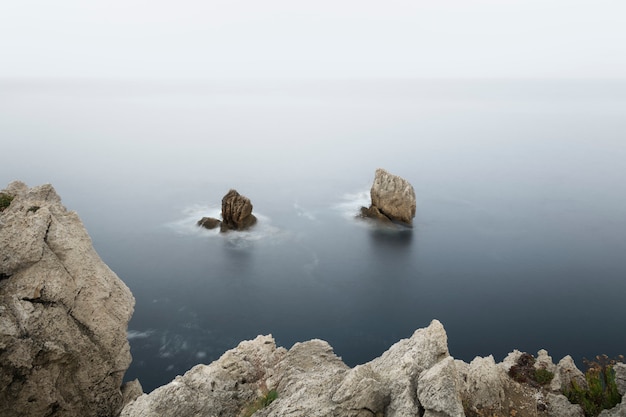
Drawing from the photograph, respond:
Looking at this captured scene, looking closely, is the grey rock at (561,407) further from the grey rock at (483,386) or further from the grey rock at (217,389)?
the grey rock at (217,389)

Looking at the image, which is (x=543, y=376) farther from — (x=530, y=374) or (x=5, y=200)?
(x=5, y=200)

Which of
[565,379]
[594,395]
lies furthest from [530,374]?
[594,395]

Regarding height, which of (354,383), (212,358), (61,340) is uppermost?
(354,383)

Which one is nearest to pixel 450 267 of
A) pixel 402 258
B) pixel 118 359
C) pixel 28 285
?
pixel 402 258

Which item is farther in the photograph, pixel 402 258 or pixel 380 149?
pixel 380 149

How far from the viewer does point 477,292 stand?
65125 mm

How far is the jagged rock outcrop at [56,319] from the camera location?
21891mm

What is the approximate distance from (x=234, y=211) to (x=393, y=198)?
98.8 feet

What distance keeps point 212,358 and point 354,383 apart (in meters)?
35.4

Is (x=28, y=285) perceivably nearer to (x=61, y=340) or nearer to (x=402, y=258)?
(x=61, y=340)

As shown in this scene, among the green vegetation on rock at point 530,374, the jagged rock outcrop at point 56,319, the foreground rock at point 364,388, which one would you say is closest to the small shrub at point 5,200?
the jagged rock outcrop at point 56,319

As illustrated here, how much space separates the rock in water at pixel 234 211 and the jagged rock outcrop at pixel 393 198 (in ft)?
83.7

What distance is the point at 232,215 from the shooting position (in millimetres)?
87312

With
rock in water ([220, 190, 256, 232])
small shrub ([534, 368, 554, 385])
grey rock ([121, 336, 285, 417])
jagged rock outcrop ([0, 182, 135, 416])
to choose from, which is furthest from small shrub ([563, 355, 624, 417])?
rock in water ([220, 190, 256, 232])
